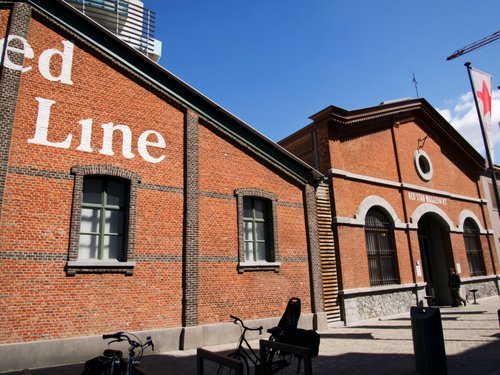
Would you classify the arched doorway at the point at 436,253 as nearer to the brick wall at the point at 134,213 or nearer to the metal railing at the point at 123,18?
the brick wall at the point at 134,213

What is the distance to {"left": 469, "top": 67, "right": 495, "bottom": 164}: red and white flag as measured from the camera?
1158cm

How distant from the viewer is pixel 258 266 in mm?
11648

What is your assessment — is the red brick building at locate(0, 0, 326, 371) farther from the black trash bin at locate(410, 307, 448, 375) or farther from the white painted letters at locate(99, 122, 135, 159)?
the black trash bin at locate(410, 307, 448, 375)

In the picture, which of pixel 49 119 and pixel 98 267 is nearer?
pixel 98 267

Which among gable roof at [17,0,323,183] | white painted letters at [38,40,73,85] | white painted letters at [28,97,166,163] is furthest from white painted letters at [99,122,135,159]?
gable roof at [17,0,323,183]

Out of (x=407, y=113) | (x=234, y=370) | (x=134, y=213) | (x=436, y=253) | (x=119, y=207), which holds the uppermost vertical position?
(x=407, y=113)

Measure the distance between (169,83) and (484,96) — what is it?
33.1 ft

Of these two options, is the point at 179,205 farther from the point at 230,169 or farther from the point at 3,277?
the point at 3,277

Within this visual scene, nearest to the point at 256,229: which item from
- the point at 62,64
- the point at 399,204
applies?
the point at 62,64

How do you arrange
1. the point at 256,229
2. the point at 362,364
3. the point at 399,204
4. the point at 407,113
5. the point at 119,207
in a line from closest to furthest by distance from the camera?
the point at 362,364 < the point at 119,207 < the point at 256,229 < the point at 399,204 < the point at 407,113

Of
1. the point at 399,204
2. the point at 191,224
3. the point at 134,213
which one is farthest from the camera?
the point at 399,204

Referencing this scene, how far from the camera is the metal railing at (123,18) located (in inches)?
784

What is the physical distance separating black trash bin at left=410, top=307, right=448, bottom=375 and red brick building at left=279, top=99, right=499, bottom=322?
254 inches

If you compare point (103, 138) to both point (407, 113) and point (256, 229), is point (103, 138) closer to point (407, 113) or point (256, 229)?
point (256, 229)
